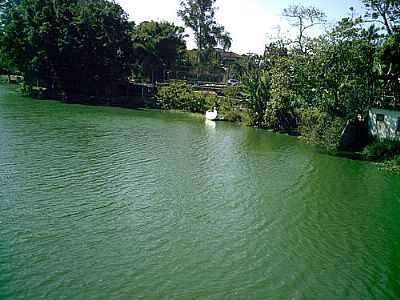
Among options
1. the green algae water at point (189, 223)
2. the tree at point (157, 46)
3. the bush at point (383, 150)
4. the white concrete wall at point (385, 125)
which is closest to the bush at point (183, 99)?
the tree at point (157, 46)

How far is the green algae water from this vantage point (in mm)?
8656

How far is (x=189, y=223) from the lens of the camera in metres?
12.0

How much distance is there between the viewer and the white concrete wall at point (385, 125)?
23219 mm

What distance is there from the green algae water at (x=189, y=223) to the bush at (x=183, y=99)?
2007cm

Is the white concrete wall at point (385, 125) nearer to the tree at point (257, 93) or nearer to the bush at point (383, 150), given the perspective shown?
the bush at point (383, 150)

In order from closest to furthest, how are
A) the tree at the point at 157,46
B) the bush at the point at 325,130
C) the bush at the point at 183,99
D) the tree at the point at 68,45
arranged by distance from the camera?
the bush at the point at 325,130, the bush at the point at 183,99, the tree at the point at 68,45, the tree at the point at 157,46

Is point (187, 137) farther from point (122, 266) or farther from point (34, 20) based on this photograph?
point (34, 20)

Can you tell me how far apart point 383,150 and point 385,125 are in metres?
1.93

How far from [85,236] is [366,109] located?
1971cm

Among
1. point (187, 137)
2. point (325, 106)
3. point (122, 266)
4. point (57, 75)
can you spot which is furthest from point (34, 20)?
point (122, 266)

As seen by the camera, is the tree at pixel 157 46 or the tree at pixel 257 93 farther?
the tree at pixel 157 46

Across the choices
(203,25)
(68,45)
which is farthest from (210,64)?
(68,45)

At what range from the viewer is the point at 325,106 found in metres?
25.5

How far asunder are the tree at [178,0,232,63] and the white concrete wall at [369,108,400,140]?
137ft
